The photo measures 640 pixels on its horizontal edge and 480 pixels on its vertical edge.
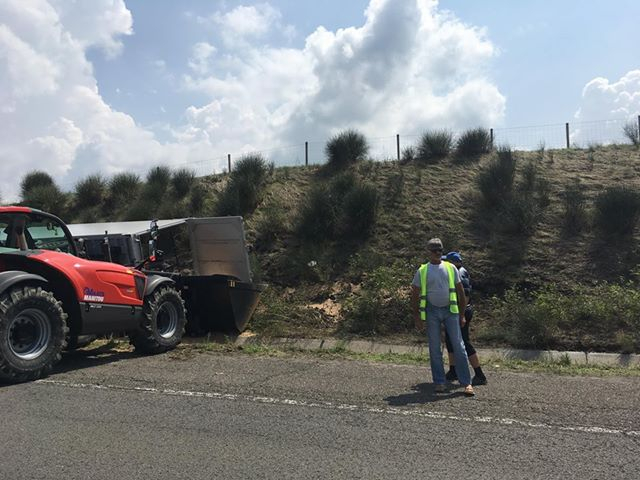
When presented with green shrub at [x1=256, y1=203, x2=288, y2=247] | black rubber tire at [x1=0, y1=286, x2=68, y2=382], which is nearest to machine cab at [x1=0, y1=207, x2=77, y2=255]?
black rubber tire at [x1=0, y1=286, x2=68, y2=382]

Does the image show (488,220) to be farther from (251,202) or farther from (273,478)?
(273,478)

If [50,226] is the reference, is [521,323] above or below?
below

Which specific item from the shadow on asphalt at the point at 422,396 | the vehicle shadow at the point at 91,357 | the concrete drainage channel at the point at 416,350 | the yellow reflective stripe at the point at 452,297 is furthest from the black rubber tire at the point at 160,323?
the yellow reflective stripe at the point at 452,297

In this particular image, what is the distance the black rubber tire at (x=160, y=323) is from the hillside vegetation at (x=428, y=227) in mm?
2379

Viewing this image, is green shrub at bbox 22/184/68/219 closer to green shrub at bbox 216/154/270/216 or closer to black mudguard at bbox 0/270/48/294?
green shrub at bbox 216/154/270/216

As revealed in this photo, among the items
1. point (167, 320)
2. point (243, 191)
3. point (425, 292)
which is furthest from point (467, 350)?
point (243, 191)

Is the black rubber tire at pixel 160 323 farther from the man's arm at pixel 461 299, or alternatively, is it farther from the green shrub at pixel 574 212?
the green shrub at pixel 574 212

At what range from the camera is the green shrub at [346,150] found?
65.9 feet

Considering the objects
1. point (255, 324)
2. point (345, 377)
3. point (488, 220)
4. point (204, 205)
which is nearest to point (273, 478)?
point (345, 377)

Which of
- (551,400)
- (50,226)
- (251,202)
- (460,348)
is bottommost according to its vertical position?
(551,400)

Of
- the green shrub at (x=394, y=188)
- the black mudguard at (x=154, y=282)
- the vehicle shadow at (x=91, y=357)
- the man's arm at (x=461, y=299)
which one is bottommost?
the vehicle shadow at (x=91, y=357)

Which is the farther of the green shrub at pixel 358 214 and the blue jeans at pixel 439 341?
the green shrub at pixel 358 214

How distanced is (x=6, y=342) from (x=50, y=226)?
210 centimetres

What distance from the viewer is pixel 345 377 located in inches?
281
